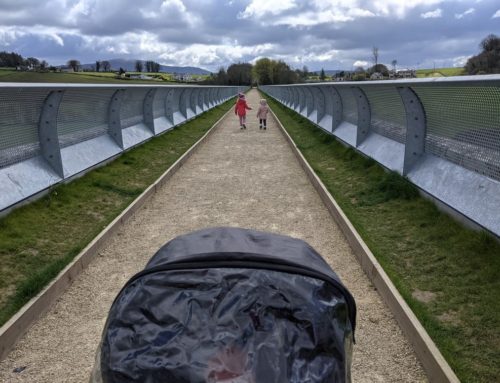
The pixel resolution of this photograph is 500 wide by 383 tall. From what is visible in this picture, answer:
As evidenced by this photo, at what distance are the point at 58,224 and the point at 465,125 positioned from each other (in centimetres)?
518

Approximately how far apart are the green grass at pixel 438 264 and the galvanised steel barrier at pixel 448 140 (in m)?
0.23

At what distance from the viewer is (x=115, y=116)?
36.9 ft

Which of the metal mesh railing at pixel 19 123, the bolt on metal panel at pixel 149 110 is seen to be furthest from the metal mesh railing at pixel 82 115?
the bolt on metal panel at pixel 149 110

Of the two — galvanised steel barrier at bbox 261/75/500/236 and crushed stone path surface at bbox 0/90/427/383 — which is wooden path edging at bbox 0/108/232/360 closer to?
crushed stone path surface at bbox 0/90/427/383

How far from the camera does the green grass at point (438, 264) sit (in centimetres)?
352

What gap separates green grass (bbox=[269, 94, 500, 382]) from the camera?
352 cm

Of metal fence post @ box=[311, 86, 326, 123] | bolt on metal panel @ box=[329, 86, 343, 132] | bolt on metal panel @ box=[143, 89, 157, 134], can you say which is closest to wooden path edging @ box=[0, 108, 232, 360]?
bolt on metal panel @ box=[143, 89, 157, 134]

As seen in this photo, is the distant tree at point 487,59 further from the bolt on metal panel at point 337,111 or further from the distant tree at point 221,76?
the distant tree at point 221,76

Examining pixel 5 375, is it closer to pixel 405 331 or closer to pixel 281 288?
pixel 281 288

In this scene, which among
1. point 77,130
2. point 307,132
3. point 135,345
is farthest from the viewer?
point 307,132

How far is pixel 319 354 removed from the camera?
2039 mm

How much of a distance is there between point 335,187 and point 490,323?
5.01 m

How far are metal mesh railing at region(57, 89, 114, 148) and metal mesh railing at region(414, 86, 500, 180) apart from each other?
5340 mm

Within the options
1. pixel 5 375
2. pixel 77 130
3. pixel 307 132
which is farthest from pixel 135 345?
pixel 307 132
